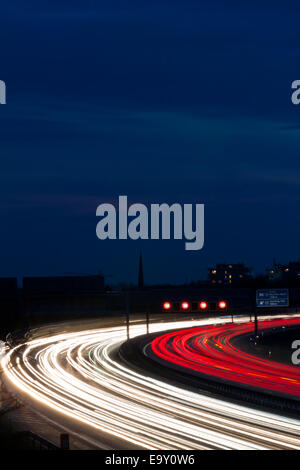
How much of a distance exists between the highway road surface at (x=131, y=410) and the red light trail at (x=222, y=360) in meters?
5.04

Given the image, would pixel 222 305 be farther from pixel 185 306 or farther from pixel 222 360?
pixel 222 360

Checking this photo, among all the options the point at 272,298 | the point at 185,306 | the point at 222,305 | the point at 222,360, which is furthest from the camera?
the point at 272,298

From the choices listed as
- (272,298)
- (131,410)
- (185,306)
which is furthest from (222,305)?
(131,410)

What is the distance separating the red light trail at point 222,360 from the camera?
45594mm

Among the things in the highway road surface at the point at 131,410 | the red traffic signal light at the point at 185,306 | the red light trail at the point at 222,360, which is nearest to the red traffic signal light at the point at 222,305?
the red traffic signal light at the point at 185,306

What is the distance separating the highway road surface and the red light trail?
504 centimetres

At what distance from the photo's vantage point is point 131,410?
3538 cm

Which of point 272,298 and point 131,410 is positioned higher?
point 272,298

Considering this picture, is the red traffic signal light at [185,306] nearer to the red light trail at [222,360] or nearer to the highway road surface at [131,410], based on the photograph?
the red light trail at [222,360]

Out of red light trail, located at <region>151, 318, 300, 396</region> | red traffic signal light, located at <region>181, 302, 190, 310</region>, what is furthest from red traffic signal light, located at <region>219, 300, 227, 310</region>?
red light trail, located at <region>151, 318, 300, 396</region>

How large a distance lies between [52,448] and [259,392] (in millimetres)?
18141

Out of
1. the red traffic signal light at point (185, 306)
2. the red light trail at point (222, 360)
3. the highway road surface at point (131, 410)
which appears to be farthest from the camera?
the red traffic signal light at point (185, 306)

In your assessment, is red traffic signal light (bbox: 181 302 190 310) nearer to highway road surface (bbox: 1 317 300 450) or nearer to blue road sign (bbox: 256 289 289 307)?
highway road surface (bbox: 1 317 300 450)

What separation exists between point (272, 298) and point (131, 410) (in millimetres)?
54323
